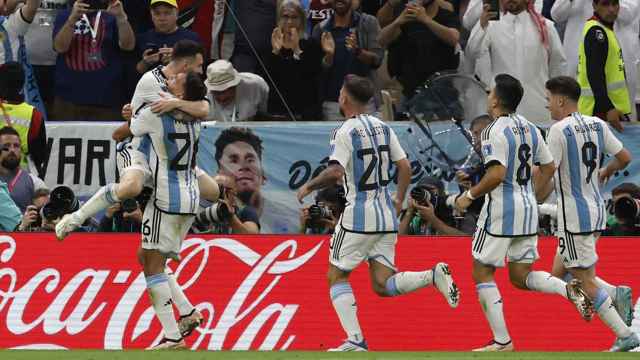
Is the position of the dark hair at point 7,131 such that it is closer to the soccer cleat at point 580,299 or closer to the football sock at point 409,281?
the football sock at point 409,281

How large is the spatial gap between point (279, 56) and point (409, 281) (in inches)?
178

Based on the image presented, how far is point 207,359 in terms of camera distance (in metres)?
10.6

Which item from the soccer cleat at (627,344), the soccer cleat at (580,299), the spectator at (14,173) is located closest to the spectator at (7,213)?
the spectator at (14,173)

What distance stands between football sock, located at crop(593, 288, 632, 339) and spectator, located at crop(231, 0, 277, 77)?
5379 millimetres

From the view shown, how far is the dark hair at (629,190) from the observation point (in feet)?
45.9

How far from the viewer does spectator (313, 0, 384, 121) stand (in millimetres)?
15617

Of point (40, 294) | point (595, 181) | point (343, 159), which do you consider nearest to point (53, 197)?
point (40, 294)

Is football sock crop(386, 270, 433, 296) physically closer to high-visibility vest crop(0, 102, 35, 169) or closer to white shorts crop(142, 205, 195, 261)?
white shorts crop(142, 205, 195, 261)

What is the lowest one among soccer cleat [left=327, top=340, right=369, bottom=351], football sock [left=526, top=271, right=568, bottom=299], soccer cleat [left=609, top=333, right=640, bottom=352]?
soccer cleat [left=327, top=340, right=369, bottom=351]

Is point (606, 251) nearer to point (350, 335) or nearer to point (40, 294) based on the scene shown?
point (350, 335)

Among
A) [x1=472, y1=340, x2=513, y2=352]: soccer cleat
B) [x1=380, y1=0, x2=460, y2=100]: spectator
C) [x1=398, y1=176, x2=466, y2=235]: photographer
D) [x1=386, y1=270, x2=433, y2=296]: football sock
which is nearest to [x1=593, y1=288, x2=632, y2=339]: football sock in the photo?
[x1=472, y1=340, x2=513, y2=352]: soccer cleat

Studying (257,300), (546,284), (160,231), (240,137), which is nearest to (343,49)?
(240,137)

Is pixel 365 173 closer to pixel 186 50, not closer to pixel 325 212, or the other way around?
pixel 186 50

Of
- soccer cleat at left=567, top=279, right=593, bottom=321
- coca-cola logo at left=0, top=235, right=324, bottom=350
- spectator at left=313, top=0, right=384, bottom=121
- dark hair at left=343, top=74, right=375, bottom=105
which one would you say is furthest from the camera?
spectator at left=313, top=0, right=384, bottom=121
